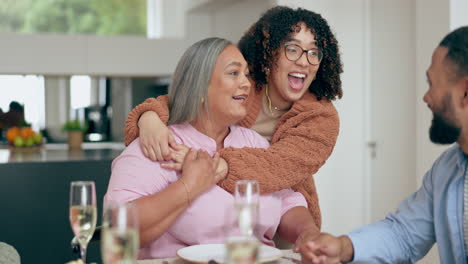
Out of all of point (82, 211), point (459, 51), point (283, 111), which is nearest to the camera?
point (82, 211)

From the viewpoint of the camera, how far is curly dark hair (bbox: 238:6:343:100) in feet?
8.00

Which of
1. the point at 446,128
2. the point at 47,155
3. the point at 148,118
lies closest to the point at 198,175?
the point at 148,118

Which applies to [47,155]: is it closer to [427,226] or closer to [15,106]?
[15,106]

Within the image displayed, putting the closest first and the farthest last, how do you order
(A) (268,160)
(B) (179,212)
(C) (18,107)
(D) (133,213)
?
(D) (133,213)
(B) (179,212)
(A) (268,160)
(C) (18,107)

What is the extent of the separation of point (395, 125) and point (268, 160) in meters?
2.63

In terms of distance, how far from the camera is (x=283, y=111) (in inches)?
100.0

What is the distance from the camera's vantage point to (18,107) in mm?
5938

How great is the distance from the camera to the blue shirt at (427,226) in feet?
5.95

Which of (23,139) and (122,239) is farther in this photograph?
(23,139)

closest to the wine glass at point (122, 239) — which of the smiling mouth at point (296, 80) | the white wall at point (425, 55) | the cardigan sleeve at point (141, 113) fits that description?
the cardigan sleeve at point (141, 113)

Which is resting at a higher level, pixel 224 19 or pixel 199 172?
pixel 224 19

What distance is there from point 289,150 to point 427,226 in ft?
1.72

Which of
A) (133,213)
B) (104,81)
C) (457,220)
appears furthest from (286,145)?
(104,81)

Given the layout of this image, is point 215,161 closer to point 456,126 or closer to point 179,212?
point 179,212
